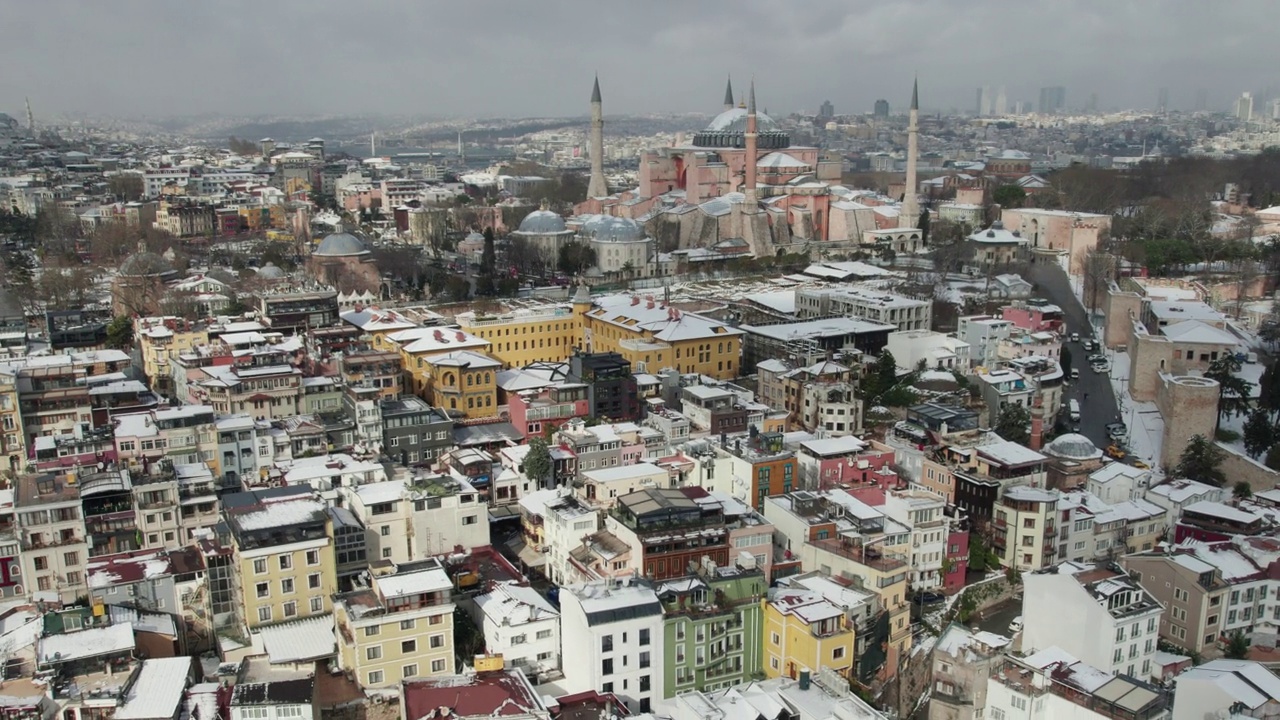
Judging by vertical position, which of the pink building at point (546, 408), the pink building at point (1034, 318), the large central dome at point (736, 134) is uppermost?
the large central dome at point (736, 134)

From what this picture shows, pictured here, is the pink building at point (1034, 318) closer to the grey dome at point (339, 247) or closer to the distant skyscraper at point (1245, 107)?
the grey dome at point (339, 247)

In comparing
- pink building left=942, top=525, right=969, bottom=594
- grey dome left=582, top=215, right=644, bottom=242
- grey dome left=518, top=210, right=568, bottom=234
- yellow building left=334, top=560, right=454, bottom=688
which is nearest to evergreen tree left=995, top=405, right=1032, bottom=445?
pink building left=942, top=525, right=969, bottom=594

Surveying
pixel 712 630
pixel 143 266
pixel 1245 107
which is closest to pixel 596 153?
pixel 143 266

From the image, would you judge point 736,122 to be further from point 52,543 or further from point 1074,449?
Answer: point 52,543

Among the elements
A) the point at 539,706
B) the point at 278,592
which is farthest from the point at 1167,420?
the point at 278,592

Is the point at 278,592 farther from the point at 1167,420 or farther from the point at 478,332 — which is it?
the point at 1167,420

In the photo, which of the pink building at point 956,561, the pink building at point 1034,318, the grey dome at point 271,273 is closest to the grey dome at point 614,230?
the grey dome at point 271,273

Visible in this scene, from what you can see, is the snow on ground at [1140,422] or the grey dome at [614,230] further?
the grey dome at [614,230]

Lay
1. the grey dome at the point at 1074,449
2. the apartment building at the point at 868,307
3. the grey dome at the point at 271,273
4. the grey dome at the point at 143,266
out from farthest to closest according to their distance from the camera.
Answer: the grey dome at the point at 271,273
the grey dome at the point at 143,266
the apartment building at the point at 868,307
the grey dome at the point at 1074,449
